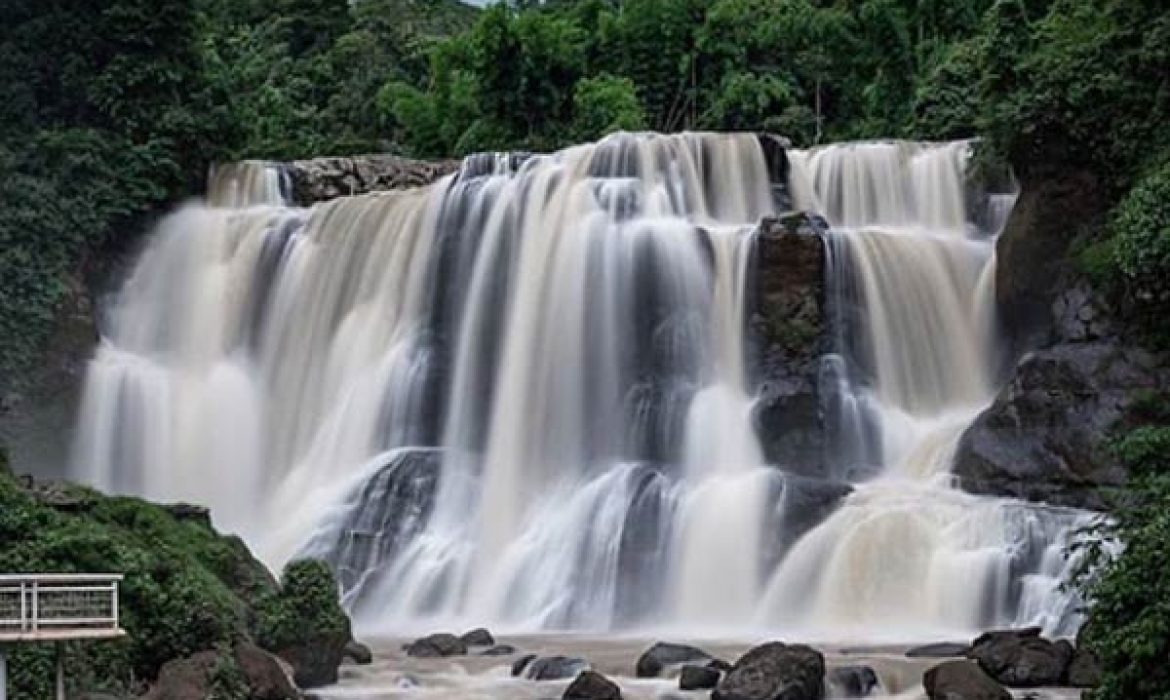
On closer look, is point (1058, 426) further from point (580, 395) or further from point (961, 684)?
point (961, 684)

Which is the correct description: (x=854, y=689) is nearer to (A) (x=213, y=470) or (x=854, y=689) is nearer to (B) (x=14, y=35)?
(A) (x=213, y=470)

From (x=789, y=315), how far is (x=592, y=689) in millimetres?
13697

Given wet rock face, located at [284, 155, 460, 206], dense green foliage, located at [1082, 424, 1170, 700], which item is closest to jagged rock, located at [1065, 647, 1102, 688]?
dense green foliage, located at [1082, 424, 1170, 700]

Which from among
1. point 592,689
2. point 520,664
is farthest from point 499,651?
point 592,689

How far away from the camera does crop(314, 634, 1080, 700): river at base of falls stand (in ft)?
68.5

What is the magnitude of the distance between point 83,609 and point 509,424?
16652 mm

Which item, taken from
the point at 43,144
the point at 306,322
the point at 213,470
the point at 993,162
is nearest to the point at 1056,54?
the point at 993,162

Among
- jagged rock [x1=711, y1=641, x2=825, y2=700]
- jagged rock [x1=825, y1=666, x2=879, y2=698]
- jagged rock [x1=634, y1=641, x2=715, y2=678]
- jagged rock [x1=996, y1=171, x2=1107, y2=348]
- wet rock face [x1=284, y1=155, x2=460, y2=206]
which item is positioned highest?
wet rock face [x1=284, y1=155, x2=460, y2=206]

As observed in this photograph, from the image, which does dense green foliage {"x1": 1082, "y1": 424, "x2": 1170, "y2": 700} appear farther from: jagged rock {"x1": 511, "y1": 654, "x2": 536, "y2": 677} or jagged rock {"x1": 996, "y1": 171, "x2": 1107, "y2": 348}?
jagged rock {"x1": 996, "y1": 171, "x2": 1107, "y2": 348}

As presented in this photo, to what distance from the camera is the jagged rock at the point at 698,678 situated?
68.9ft

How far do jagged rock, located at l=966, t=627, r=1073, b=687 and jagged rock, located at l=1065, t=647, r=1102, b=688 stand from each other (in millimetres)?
87

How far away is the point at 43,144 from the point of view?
37.1m

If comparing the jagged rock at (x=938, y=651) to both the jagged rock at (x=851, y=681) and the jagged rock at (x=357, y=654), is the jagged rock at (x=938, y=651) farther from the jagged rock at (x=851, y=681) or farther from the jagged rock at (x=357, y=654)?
the jagged rock at (x=357, y=654)

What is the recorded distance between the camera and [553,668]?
22.4m
